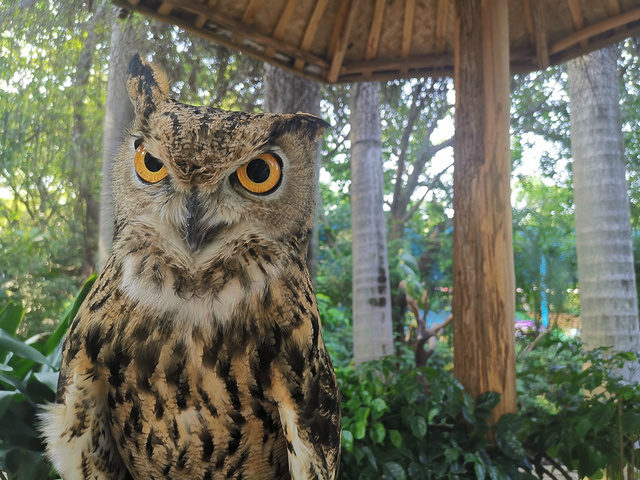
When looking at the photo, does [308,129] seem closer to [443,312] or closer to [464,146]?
[464,146]

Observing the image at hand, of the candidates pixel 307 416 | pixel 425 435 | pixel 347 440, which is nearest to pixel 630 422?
pixel 425 435

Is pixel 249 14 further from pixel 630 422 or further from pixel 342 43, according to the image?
pixel 630 422

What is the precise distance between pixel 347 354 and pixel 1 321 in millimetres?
2750

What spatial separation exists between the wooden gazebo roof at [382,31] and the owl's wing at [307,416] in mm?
1150

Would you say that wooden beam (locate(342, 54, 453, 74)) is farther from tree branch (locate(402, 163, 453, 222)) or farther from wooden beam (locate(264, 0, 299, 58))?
tree branch (locate(402, 163, 453, 222))

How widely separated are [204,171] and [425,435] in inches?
48.1

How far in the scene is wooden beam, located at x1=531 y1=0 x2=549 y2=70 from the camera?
1.55 meters

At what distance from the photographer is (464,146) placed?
4.73 feet

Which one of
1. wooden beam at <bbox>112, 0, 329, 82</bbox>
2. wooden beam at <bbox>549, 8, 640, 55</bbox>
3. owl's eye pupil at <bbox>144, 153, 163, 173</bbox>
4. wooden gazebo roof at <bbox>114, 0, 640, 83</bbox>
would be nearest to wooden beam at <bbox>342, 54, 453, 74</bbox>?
wooden gazebo roof at <bbox>114, 0, 640, 83</bbox>

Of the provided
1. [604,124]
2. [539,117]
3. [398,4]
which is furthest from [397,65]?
[539,117]

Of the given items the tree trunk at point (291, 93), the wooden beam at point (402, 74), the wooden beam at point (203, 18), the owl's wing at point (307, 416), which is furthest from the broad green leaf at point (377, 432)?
the wooden beam at point (203, 18)

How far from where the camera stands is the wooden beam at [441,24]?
1.60m

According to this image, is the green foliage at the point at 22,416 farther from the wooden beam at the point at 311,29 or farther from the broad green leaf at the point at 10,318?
the wooden beam at the point at 311,29

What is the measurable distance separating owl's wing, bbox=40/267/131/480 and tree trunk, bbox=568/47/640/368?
2299 mm
